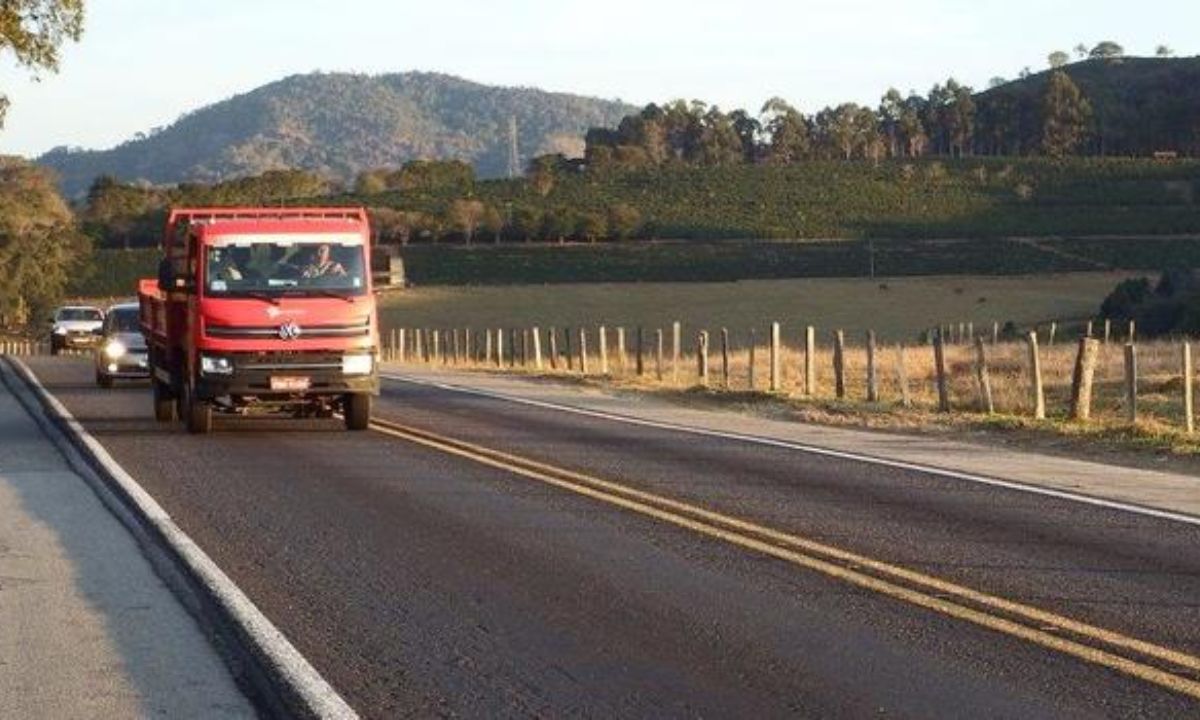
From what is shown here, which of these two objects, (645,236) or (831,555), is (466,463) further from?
(645,236)

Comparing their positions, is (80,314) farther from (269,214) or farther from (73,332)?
(269,214)

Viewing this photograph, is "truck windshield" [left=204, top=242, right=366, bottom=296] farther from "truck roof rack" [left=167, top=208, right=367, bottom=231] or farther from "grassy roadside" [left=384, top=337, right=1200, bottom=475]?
"grassy roadside" [left=384, top=337, right=1200, bottom=475]

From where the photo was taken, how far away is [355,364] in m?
23.0

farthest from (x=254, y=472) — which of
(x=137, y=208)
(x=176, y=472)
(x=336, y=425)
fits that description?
(x=137, y=208)

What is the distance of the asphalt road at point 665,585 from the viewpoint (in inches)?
337

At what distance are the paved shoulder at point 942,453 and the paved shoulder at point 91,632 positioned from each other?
7.57m

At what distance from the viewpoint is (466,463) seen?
19.3 metres

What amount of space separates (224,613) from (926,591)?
3702 millimetres

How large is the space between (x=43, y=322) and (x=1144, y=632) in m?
96.5

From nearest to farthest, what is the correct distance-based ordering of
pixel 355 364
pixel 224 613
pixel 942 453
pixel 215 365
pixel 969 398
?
pixel 224 613
pixel 942 453
pixel 215 365
pixel 355 364
pixel 969 398

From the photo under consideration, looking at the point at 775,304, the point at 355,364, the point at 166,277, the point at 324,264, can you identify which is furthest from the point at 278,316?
the point at 775,304

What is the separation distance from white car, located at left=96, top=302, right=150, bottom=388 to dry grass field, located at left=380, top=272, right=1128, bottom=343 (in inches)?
1614

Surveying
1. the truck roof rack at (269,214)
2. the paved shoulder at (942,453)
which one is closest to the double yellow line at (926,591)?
the paved shoulder at (942,453)

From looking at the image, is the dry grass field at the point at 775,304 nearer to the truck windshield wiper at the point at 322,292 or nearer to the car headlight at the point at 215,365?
the truck windshield wiper at the point at 322,292
